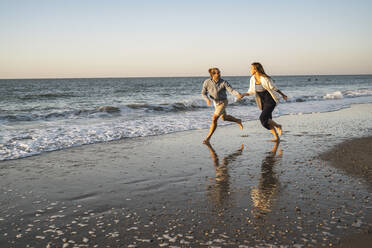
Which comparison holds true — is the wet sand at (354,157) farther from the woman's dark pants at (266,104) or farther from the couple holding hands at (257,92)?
the woman's dark pants at (266,104)

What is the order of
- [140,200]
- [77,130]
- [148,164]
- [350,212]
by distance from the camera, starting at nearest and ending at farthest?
[350,212] < [140,200] < [148,164] < [77,130]

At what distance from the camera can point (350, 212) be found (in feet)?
11.3

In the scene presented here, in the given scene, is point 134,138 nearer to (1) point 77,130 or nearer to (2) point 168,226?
(1) point 77,130

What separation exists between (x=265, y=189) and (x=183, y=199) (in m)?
1.13

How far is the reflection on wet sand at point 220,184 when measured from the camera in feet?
12.8

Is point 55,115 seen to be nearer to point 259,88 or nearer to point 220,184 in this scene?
point 259,88

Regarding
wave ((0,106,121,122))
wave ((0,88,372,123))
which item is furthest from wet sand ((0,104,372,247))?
wave ((0,88,372,123))

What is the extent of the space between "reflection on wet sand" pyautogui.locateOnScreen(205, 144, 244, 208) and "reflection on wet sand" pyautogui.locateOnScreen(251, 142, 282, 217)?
1.16 feet

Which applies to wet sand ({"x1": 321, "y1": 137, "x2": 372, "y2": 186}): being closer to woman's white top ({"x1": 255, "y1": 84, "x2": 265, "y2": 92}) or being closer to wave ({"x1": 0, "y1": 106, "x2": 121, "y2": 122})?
woman's white top ({"x1": 255, "y1": 84, "x2": 265, "y2": 92})

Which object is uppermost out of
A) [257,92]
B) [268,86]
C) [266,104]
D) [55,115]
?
[268,86]

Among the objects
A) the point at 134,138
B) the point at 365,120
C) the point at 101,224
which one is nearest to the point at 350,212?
the point at 101,224

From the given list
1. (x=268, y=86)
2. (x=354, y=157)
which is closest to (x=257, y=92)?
(x=268, y=86)

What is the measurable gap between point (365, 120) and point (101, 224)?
11250mm

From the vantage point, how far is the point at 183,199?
396cm
